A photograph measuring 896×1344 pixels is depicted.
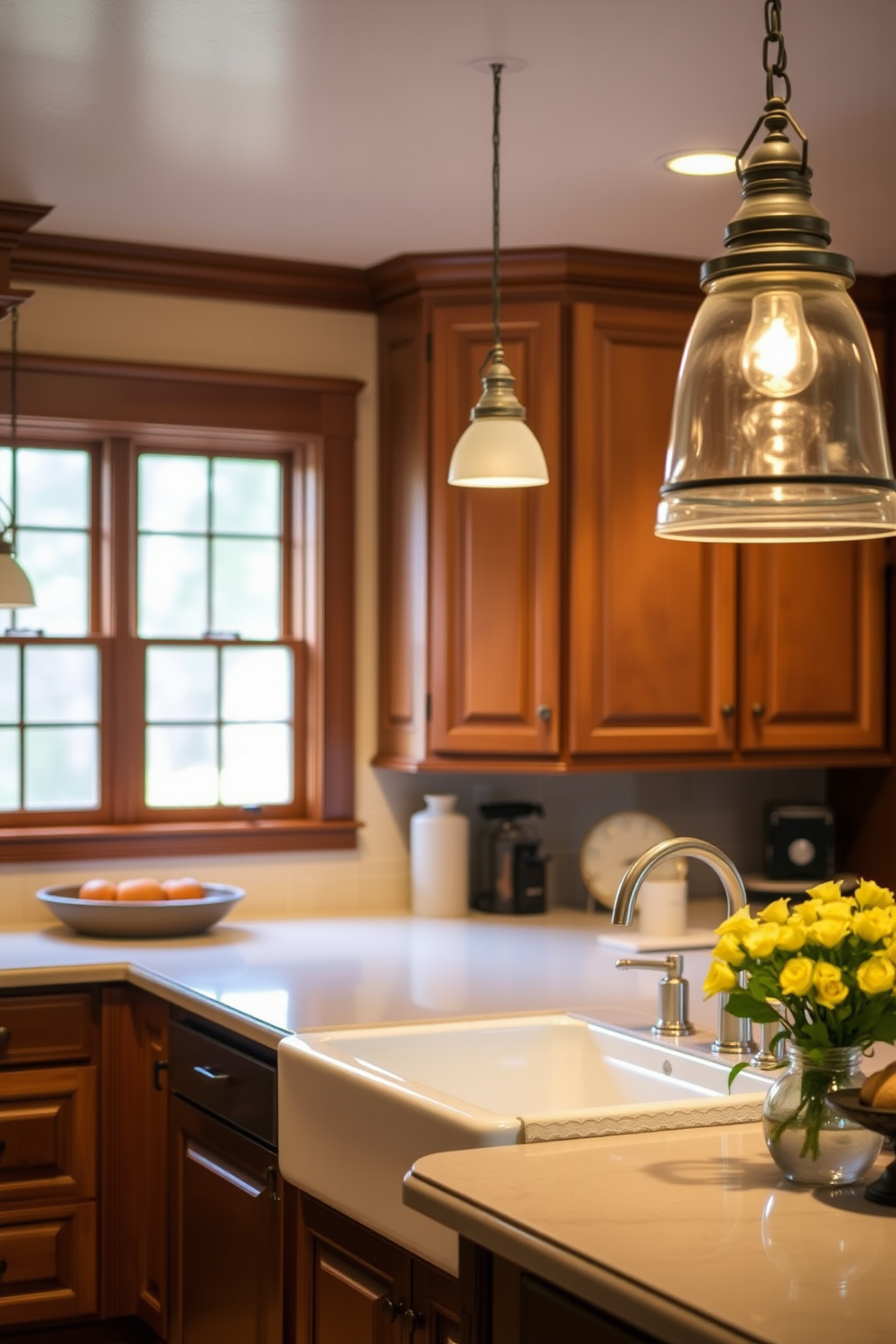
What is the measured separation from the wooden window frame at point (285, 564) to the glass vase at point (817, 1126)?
2.45 m

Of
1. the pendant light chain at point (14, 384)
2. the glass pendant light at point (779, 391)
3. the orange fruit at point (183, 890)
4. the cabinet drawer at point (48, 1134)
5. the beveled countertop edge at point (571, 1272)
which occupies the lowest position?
the cabinet drawer at point (48, 1134)

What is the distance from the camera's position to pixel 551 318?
12.7ft

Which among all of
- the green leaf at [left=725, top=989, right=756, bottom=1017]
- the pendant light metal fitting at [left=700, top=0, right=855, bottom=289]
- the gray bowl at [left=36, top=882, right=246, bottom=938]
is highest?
the pendant light metal fitting at [left=700, top=0, right=855, bottom=289]

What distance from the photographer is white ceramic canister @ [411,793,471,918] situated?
13.4 ft

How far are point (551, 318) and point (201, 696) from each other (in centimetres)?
126

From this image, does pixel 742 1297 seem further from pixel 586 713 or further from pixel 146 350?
pixel 146 350

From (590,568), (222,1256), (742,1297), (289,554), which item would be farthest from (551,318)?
(742,1297)

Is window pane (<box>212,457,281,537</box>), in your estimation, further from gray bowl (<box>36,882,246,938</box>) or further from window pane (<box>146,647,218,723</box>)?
gray bowl (<box>36,882,246,938</box>)

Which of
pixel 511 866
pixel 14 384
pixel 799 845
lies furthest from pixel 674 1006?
pixel 14 384

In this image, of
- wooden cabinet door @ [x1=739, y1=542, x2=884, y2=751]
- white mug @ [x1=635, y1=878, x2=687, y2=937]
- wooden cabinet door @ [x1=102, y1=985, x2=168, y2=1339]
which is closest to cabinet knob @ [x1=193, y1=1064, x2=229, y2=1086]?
wooden cabinet door @ [x1=102, y1=985, x2=168, y2=1339]

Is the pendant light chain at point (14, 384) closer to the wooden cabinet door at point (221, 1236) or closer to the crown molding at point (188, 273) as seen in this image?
the crown molding at point (188, 273)

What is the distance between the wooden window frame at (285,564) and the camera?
12.9 ft

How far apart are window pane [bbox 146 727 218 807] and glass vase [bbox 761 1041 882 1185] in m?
2.56

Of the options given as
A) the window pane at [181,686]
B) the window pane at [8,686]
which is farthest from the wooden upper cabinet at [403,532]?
the window pane at [8,686]
